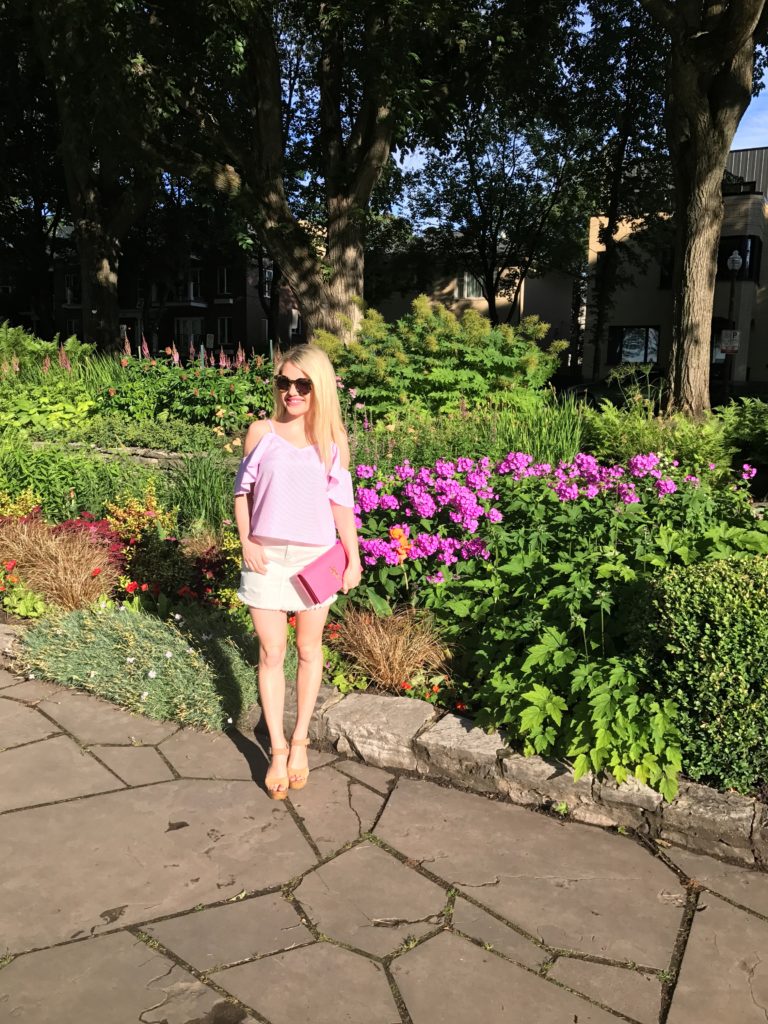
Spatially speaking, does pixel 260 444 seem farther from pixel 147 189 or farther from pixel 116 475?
pixel 147 189

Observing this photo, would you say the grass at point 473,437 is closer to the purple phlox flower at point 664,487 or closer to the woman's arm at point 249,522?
the purple phlox flower at point 664,487

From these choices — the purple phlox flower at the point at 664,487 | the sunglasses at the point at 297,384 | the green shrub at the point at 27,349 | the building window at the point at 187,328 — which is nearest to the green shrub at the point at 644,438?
the purple phlox flower at the point at 664,487

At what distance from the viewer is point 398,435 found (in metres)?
6.54

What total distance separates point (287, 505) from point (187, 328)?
174 ft

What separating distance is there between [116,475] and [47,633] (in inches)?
96.7

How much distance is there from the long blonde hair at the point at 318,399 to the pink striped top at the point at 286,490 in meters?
0.05

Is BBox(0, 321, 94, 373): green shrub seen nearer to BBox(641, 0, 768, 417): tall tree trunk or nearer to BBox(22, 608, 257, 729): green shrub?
BBox(22, 608, 257, 729): green shrub

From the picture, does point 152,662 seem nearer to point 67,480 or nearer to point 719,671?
point 719,671

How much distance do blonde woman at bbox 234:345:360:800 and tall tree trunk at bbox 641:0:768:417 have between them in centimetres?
744

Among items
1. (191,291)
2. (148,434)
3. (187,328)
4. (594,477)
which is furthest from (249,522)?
(187,328)

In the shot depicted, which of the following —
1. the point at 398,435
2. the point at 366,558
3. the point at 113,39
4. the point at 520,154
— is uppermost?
the point at 520,154

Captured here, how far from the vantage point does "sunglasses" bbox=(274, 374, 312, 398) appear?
2.93 metres

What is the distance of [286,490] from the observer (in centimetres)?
296

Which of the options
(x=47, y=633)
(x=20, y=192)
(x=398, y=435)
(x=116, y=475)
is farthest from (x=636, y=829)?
(x=20, y=192)
